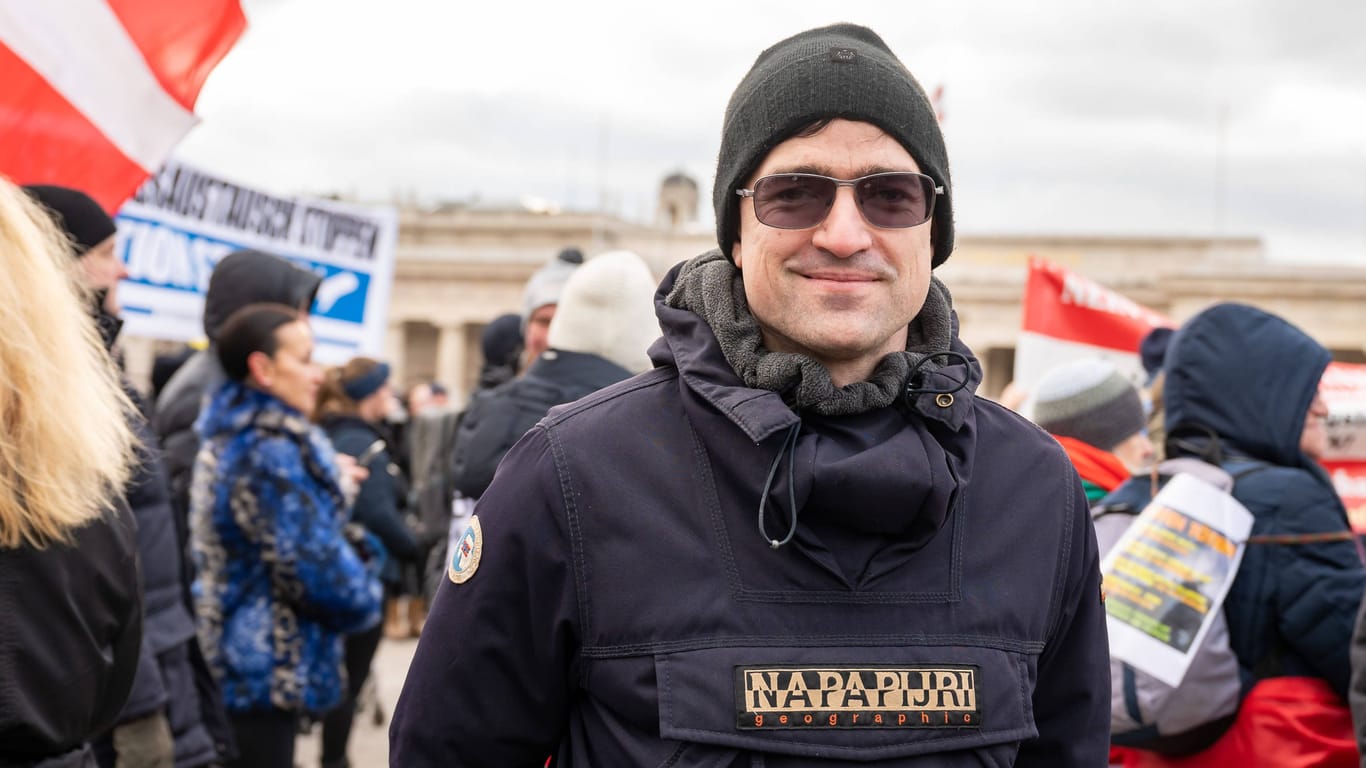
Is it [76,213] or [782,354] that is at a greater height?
[76,213]

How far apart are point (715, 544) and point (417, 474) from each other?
887cm

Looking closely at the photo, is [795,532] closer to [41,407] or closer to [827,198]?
[827,198]

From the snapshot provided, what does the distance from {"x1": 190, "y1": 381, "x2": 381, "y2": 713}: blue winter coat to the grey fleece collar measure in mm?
2764

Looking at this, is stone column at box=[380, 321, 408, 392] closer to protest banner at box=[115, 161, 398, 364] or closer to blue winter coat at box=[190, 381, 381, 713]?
protest banner at box=[115, 161, 398, 364]

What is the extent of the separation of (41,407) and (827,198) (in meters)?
1.43

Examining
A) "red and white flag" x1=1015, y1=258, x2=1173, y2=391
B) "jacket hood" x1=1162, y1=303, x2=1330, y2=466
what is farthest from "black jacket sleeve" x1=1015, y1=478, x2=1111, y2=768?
"red and white flag" x1=1015, y1=258, x2=1173, y2=391

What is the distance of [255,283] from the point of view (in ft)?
15.9

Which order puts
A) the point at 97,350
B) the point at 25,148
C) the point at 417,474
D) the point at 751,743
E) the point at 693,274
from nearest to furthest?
1. the point at 751,743
2. the point at 693,274
3. the point at 97,350
4. the point at 25,148
5. the point at 417,474

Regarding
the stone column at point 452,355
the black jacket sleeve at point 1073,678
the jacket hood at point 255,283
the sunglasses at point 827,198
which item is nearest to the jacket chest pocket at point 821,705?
the black jacket sleeve at point 1073,678

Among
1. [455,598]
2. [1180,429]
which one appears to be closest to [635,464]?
[455,598]

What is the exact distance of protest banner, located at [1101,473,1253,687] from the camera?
321 centimetres

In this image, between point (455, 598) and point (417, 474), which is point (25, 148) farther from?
point (417, 474)

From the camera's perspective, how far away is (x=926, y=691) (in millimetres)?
1660

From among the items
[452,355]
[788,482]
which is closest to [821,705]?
[788,482]
